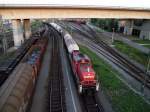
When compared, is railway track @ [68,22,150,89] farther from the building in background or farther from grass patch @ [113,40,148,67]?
the building in background

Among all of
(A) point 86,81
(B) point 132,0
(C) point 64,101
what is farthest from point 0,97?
(B) point 132,0

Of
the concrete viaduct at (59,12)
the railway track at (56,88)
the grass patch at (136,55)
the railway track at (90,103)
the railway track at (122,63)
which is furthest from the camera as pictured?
the concrete viaduct at (59,12)

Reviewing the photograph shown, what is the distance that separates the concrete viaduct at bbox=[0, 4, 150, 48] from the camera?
155 feet

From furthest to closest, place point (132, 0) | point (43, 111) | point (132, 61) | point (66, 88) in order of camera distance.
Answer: point (132, 0)
point (132, 61)
point (66, 88)
point (43, 111)

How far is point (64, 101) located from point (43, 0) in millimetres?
33295

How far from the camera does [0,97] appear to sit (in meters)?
16.8

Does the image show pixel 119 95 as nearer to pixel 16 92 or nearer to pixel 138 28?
pixel 16 92

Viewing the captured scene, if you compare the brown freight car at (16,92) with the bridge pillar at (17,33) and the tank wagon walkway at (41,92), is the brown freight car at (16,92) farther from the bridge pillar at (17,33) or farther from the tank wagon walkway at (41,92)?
the bridge pillar at (17,33)

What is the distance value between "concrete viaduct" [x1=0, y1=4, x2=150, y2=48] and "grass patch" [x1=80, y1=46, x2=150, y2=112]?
23.8 m

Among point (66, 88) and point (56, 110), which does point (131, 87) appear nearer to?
point (66, 88)

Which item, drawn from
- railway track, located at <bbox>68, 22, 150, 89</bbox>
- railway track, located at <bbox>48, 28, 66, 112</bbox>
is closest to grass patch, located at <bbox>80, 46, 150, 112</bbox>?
railway track, located at <bbox>68, 22, 150, 89</bbox>

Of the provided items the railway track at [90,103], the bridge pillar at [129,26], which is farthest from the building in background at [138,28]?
the railway track at [90,103]

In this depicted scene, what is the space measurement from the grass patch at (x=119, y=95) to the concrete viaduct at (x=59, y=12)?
2377 cm

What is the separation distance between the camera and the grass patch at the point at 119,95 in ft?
76.4
